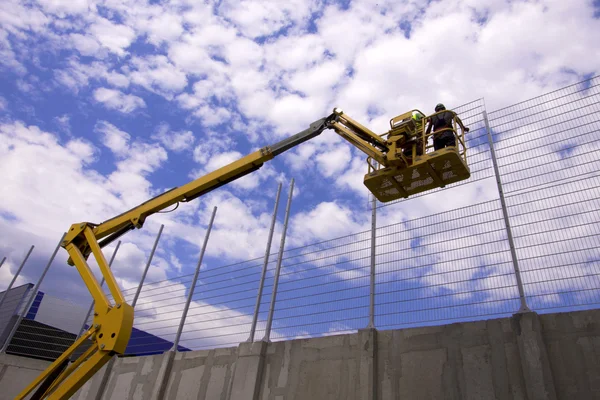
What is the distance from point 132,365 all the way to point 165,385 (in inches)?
62.7

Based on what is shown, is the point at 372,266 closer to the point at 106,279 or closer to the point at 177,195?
the point at 177,195

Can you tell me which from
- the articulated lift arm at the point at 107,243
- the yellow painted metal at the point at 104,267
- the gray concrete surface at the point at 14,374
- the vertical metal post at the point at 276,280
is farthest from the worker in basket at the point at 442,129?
the gray concrete surface at the point at 14,374

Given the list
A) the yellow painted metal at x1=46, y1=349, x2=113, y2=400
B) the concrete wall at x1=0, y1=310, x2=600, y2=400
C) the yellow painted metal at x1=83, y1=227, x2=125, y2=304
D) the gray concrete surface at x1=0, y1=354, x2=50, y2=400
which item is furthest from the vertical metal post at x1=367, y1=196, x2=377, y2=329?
the gray concrete surface at x1=0, y1=354, x2=50, y2=400

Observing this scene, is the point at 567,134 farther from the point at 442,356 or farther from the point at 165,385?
the point at 165,385

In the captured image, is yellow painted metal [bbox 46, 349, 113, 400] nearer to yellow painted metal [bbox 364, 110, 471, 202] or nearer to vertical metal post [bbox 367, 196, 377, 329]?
vertical metal post [bbox 367, 196, 377, 329]

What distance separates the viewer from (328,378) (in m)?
7.43

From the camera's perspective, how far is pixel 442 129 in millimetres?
6535

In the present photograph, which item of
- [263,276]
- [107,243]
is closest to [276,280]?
[263,276]

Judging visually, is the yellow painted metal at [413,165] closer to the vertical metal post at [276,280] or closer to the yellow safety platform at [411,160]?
the yellow safety platform at [411,160]

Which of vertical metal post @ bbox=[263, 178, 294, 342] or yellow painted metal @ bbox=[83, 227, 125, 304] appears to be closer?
yellow painted metal @ bbox=[83, 227, 125, 304]

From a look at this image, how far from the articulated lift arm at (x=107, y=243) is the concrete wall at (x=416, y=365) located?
8.99ft

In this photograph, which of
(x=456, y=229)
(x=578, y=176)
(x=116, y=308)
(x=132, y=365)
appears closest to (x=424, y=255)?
(x=456, y=229)

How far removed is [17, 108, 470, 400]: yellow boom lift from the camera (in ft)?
21.2

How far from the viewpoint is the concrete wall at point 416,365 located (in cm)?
553
